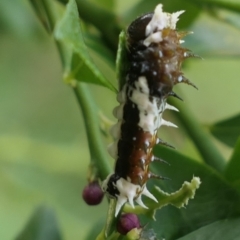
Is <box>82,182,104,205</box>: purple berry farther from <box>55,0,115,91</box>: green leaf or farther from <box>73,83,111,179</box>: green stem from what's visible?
<box>55,0,115,91</box>: green leaf

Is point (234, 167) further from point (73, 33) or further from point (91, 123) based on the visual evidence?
point (73, 33)

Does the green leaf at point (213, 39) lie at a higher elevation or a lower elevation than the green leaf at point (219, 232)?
lower

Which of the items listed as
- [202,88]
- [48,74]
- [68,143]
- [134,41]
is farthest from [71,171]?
[134,41]

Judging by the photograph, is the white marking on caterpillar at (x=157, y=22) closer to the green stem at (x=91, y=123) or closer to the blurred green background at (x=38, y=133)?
the green stem at (x=91, y=123)

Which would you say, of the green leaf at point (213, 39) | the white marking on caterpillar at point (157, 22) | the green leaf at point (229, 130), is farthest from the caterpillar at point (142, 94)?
the green leaf at point (213, 39)

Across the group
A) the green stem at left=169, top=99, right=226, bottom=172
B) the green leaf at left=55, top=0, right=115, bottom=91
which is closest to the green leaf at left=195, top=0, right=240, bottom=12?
the green stem at left=169, top=99, right=226, bottom=172

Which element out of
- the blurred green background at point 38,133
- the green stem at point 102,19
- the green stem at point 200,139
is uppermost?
the green stem at point 102,19

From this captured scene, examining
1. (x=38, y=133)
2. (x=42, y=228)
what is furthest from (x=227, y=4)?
(x=38, y=133)
